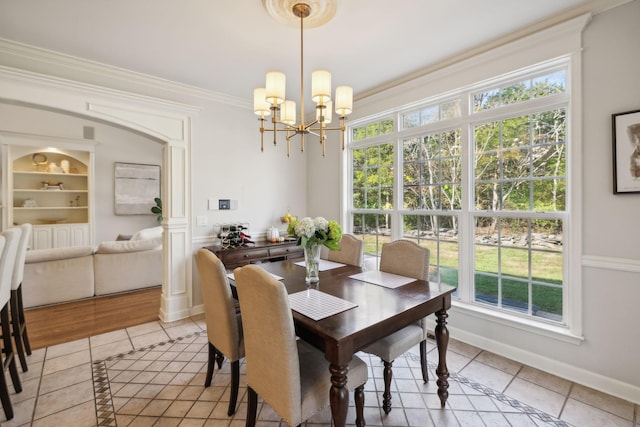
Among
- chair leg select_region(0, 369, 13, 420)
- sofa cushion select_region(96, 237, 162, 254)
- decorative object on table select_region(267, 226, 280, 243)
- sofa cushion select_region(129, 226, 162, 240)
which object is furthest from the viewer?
sofa cushion select_region(129, 226, 162, 240)

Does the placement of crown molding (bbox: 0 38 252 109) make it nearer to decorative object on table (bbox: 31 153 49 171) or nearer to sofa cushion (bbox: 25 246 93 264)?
sofa cushion (bbox: 25 246 93 264)

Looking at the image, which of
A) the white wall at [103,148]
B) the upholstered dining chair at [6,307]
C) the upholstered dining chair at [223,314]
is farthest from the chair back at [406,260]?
the white wall at [103,148]

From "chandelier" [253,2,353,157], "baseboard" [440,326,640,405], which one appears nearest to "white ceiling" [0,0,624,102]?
"chandelier" [253,2,353,157]

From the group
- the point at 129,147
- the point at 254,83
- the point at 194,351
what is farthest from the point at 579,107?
the point at 129,147

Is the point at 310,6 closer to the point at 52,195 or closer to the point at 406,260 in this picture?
the point at 406,260

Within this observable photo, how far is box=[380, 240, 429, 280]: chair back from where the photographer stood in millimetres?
2262

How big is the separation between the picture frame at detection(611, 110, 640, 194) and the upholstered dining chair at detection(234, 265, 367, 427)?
2.12m

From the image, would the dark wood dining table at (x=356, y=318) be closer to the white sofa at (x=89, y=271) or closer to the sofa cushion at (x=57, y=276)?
the white sofa at (x=89, y=271)

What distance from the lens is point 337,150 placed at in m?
4.08

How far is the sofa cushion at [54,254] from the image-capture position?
3586 mm

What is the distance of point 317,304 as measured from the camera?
1.66 meters

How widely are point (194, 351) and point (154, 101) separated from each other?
2628 millimetres

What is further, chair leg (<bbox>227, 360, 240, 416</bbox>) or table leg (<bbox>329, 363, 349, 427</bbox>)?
chair leg (<bbox>227, 360, 240, 416</bbox>)

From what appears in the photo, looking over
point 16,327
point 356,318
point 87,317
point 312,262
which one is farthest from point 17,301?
point 356,318
